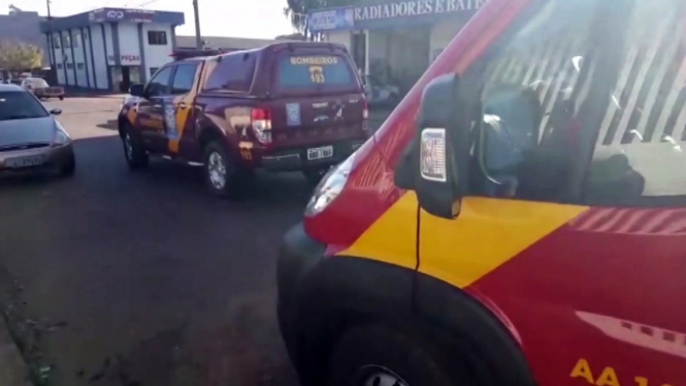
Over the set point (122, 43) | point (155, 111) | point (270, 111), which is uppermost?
point (122, 43)

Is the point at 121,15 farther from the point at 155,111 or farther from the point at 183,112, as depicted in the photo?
the point at 183,112

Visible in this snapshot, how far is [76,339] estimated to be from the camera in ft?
13.1

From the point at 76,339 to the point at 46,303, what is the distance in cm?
82

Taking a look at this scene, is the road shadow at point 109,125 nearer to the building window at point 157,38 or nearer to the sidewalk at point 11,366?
the sidewalk at point 11,366

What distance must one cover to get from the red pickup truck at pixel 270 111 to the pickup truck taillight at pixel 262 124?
0.04 feet

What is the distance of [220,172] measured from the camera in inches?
302

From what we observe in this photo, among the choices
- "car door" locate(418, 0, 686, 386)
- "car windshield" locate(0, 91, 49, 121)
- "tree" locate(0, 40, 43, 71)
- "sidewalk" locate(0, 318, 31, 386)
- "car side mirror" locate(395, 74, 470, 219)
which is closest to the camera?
"car door" locate(418, 0, 686, 386)

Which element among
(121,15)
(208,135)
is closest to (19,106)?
(208,135)

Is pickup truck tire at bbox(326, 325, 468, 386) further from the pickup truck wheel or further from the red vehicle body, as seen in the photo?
the pickup truck wheel

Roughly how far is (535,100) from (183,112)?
22.8ft

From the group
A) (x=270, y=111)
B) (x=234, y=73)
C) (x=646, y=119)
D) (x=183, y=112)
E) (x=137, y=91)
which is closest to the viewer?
(x=646, y=119)

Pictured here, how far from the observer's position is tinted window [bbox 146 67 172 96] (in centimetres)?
886

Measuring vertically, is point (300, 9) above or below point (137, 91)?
above

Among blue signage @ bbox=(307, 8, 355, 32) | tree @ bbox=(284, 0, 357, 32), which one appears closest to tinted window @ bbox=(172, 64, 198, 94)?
blue signage @ bbox=(307, 8, 355, 32)
